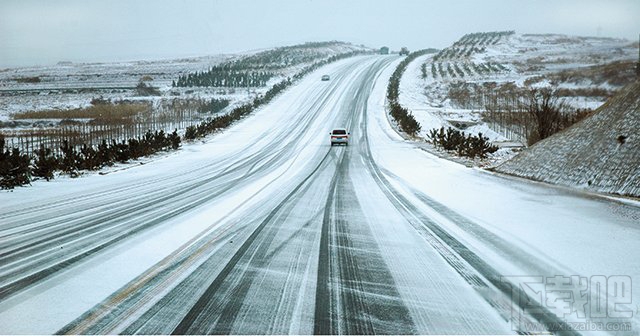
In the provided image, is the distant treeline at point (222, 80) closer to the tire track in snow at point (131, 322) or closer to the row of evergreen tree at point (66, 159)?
the row of evergreen tree at point (66, 159)

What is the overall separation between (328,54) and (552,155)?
117 metres

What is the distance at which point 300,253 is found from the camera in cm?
702

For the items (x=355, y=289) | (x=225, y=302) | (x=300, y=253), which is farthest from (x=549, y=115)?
(x=225, y=302)

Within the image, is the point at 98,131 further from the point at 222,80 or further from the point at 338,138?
the point at 222,80

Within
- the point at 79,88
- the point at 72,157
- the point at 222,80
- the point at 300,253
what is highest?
the point at 222,80

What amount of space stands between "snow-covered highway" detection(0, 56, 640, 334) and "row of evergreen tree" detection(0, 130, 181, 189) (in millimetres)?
908

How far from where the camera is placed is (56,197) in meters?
12.8

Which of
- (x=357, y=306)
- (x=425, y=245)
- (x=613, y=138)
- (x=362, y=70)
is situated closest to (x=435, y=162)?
(x=613, y=138)

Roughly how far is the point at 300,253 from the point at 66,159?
1494 centimetres

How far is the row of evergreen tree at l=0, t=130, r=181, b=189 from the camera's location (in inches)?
593

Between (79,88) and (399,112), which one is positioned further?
(79,88)

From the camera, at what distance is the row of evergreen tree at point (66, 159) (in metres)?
15.1

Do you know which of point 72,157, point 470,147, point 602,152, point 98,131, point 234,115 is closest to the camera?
point 602,152

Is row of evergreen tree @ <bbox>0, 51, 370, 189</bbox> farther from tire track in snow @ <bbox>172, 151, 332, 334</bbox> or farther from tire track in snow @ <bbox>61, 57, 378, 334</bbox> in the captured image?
tire track in snow @ <bbox>61, 57, 378, 334</bbox>
